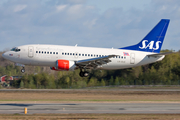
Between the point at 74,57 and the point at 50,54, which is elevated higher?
the point at 50,54

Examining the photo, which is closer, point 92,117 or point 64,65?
point 92,117

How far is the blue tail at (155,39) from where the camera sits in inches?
1967

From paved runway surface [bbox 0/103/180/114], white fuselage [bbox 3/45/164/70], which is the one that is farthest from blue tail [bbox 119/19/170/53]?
paved runway surface [bbox 0/103/180/114]

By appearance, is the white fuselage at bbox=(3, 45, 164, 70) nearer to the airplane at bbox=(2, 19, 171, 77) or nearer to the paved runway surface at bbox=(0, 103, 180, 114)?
the airplane at bbox=(2, 19, 171, 77)

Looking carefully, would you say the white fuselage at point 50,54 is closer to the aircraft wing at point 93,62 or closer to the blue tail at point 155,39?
the aircraft wing at point 93,62

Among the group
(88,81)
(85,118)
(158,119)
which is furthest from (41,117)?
(88,81)

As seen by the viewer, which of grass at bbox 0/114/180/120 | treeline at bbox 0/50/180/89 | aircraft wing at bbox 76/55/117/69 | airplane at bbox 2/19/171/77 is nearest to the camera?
grass at bbox 0/114/180/120

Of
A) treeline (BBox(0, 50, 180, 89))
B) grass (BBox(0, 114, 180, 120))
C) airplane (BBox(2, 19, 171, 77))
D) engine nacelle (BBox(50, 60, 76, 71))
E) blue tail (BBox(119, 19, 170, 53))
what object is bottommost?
grass (BBox(0, 114, 180, 120))

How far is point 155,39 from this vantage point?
51062 millimetres

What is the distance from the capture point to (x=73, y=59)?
44.4 meters

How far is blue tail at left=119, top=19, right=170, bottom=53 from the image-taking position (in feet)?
164

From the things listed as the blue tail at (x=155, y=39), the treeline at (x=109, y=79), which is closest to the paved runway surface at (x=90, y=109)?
the blue tail at (x=155, y=39)

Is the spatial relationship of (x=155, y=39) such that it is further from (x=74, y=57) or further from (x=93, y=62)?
(x=74, y=57)

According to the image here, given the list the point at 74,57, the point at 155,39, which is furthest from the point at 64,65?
the point at 155,39
